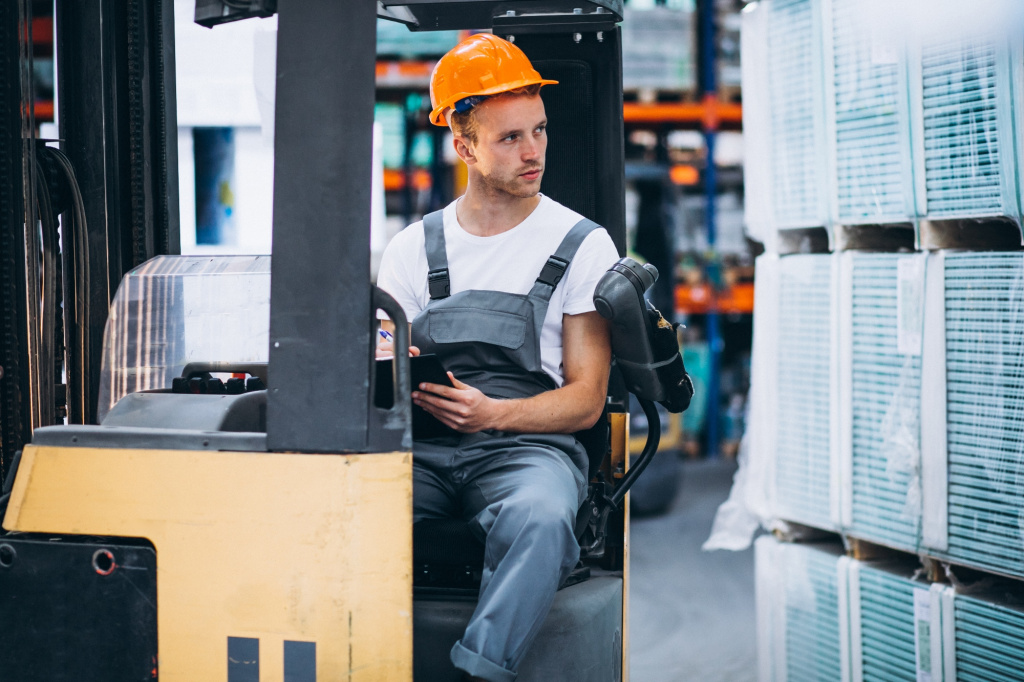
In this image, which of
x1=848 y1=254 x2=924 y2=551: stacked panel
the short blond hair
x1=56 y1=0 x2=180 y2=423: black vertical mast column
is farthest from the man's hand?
x1=848 y1=254 x2=924 y2=551: stacked panel

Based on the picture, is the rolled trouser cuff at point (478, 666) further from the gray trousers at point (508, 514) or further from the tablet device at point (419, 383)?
the tablet device at point (419, 383)

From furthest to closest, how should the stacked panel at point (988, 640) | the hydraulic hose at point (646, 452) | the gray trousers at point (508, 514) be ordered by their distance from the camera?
the stacked panel at point (988, 640), the hydraulic hose at point (646, 452), the gray trousers at point (508, 514)

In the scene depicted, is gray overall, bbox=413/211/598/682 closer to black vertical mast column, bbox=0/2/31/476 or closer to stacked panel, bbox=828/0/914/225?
black vertical mast column, bbox=0/2/31/476

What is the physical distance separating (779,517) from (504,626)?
76.2 inches

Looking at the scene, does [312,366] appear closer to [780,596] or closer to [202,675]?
[202,675]

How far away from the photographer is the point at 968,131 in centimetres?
273

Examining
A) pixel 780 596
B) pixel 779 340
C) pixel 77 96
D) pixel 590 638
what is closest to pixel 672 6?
pixel 779 340

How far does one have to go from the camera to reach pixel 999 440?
8.64 feet

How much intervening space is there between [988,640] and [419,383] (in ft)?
6.03

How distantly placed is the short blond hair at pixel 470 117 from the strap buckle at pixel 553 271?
39 centimetres

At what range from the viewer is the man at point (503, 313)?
7.12 feet

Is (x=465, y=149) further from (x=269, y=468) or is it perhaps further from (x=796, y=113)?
(x=796, y=113)

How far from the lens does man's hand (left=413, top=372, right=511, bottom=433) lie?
210 centimetres

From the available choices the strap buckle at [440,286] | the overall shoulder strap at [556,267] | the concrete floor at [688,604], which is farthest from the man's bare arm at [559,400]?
the concrete floor at [688,604]
